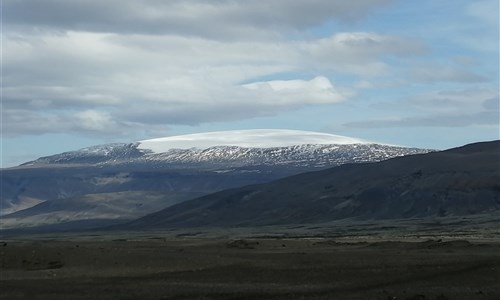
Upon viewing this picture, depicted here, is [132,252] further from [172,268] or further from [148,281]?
[148,281]

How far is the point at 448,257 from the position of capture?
50.9 m

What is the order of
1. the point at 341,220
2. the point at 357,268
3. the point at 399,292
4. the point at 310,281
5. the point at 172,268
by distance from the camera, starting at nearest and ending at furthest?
the point at 399,292, the point at 310,281, the point at 357,268, the point at 172,268, the point at 341,220

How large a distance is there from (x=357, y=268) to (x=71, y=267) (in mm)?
15423

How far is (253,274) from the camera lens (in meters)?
45.8

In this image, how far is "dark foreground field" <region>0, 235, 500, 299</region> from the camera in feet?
125

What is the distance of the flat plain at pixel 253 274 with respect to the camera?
38.2 m

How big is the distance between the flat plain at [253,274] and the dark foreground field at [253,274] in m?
0.04

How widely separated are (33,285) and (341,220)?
145792mm

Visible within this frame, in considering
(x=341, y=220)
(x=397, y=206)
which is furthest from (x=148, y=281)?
(x=397, y=206)

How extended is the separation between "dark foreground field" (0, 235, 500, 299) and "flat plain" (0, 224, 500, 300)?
0.13ft

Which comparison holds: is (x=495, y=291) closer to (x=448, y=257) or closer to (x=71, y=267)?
(x=448, y=257)

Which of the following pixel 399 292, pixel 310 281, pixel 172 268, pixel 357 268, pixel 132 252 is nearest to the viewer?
pixel 399 292

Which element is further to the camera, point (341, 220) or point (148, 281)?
point (341, 220)

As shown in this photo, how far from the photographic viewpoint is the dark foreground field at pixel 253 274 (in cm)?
3816
